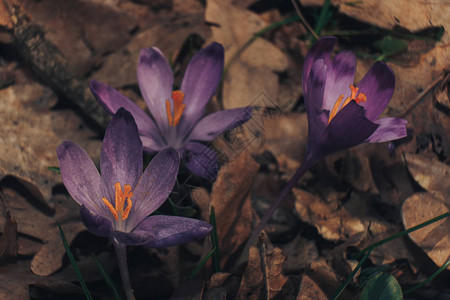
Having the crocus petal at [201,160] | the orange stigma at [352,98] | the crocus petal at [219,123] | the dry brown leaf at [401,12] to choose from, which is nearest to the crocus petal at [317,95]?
the orange stigma at [352,98]

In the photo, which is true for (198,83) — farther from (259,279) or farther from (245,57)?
(259,279)

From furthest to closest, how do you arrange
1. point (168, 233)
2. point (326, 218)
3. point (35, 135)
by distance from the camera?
point (35, 135), point (326, 218), point (168, 233)

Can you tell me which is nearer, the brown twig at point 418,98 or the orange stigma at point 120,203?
the orange stigma at point 120,203

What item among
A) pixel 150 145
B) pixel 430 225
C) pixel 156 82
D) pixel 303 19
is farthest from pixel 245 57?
pixel 430 225

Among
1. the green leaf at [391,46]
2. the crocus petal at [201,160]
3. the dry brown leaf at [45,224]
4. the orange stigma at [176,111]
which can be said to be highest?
the green leaf at [391,46]

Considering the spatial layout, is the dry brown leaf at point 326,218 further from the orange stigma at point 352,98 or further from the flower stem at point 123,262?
the flower stem at point 123,262

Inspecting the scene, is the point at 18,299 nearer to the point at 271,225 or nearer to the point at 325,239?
the point at 271,225

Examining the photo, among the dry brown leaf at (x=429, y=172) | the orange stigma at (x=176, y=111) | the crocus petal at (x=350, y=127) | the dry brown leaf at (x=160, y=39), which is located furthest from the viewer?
the dry brown leaf at (x=160, y=39)

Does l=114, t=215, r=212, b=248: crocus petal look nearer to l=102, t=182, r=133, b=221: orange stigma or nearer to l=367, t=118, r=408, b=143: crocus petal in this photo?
l=102, t=182, r=133, b=221: orange stigma

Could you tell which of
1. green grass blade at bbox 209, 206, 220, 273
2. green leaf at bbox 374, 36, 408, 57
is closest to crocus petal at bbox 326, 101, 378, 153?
green grass blade at bbox 209, 206, 220, 273
